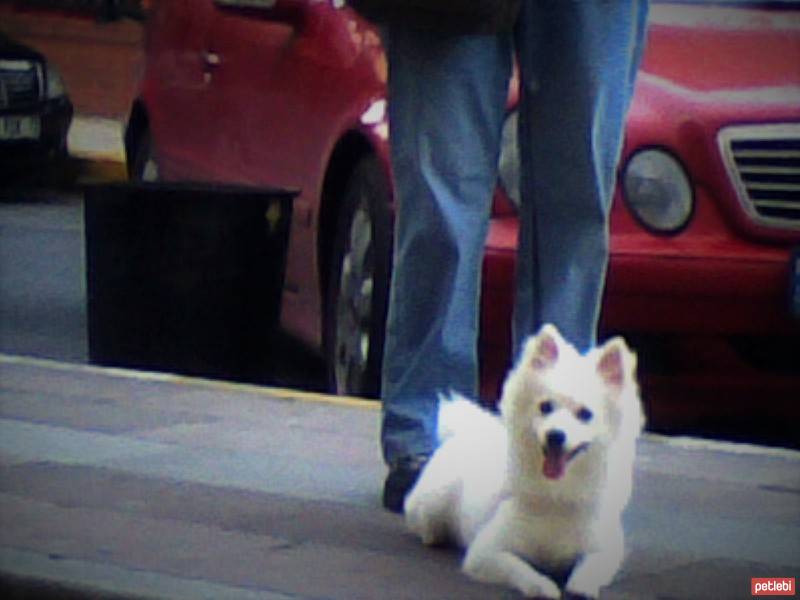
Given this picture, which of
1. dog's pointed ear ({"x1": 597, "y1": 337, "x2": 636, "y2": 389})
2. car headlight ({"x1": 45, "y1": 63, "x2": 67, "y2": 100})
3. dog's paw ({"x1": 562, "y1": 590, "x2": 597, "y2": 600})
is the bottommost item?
car headlight ({"x1": 45, "y1": 63, "x2": 67, "y2": 100})

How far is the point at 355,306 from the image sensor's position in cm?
743

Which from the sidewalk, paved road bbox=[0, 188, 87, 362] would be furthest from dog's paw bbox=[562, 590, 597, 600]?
paved road bbox=[0, 188, 87, 362]

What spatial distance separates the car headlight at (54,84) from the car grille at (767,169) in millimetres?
2553

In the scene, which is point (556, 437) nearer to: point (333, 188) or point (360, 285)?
point (360, 285)

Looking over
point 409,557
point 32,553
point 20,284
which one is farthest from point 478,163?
point 20,284

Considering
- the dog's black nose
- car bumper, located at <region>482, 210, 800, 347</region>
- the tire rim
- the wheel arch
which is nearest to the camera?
the dog's black nose

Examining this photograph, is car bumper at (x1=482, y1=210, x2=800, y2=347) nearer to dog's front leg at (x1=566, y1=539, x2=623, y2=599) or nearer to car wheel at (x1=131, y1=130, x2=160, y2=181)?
dog's front leg at (x1=566, y1=539, x2=623, y2=599)

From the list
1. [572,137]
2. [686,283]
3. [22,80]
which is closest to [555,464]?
[572,137]

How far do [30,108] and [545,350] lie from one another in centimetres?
448

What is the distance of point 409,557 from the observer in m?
5.20

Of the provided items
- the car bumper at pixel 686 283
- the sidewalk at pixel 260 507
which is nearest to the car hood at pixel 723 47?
the car bumper at pixel 686 283

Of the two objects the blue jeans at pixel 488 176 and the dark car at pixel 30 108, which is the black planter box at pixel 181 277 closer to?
the dark car at pixel 30 108

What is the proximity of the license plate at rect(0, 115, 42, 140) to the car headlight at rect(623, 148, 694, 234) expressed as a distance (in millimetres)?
2798

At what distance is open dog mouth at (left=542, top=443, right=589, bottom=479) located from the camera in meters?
4.62
